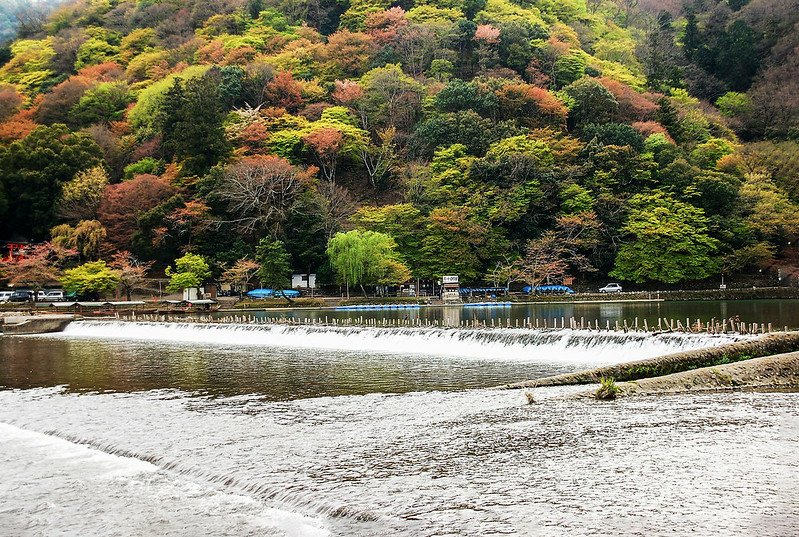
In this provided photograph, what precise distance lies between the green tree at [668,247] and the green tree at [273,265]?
27.3 metres

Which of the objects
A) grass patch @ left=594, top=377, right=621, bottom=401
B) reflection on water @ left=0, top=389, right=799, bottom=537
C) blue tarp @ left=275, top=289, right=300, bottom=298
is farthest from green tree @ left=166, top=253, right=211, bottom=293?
grass patch @ left=594, top=377, right=621, bottom=401

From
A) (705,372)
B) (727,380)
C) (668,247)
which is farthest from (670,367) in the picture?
(668,247)

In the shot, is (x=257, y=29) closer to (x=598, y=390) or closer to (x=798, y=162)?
(x=798, y=162)

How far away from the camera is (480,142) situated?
2534 inches

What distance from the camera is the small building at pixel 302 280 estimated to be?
194 ft

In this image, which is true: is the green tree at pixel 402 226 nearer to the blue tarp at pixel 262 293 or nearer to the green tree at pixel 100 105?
the blue tarp at pixel 262 293

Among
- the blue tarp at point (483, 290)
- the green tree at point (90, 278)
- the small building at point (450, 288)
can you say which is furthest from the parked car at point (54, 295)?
the blue tarp at point (483, 290)

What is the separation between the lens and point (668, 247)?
5472 cm

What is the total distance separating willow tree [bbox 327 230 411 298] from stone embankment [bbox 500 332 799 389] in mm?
36775

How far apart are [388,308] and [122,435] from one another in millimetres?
37270

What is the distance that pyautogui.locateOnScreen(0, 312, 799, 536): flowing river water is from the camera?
8117mm

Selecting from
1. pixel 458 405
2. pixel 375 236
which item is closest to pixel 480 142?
pixel 375 236

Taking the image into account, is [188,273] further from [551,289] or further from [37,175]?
[551,289]

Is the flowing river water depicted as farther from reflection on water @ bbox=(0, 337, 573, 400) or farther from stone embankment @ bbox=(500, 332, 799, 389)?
stone embankment @ bbox=(500, 332, 799, 389)
